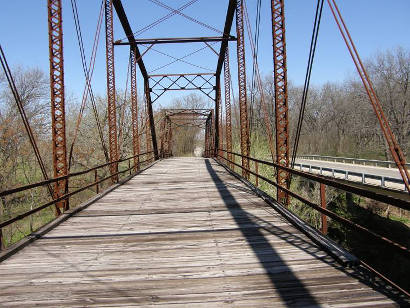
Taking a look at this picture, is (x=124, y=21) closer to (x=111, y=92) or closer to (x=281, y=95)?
(x=111, y=92)

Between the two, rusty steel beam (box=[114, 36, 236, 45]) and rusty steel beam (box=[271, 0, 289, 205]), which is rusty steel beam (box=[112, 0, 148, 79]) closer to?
rusty steel beam (box=[114, 36, 236, 45])

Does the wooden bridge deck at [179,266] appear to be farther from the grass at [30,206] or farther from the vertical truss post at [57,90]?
the grass at [30,206]

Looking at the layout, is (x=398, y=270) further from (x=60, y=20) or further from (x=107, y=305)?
(x=60, y=20)

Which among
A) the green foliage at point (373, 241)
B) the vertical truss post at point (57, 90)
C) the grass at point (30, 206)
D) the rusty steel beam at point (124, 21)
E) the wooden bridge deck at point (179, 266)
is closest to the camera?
the wooden bridge deck at point (179, 266)

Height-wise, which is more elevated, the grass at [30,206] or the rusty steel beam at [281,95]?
the rusty steel beam at [281,95]

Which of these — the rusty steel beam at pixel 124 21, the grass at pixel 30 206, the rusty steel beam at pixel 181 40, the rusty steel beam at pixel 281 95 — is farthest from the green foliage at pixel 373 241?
the grass at pixel 30 206

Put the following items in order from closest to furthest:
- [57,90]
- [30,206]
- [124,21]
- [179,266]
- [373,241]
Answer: [179,266] → [57,90] → [373,241] → [124,21] → [30,206]

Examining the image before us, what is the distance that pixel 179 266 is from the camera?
11.4ft

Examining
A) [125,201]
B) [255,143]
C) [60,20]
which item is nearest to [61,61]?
[60,20]

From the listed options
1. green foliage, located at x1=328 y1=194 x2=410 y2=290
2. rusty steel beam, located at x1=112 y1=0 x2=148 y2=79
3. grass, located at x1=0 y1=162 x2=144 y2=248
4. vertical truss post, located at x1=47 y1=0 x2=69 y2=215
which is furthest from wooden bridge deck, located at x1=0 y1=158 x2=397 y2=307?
grass, located at x1=0 y1=162 x2=144 y2=248

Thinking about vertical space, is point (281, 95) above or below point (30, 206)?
above

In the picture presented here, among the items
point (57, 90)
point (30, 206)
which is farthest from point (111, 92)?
point (30, 206)

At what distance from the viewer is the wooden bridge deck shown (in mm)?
2744

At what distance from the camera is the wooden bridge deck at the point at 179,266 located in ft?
9.00
